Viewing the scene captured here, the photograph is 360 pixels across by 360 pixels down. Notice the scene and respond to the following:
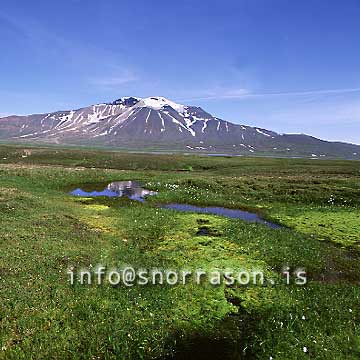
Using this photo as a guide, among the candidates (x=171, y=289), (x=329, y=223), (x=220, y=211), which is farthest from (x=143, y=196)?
(x=171, y=289)

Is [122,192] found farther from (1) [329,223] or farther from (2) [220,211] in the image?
(1) [329,223]

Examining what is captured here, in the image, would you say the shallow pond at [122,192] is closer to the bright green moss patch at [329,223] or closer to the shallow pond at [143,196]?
the shallow pond at [143,196]

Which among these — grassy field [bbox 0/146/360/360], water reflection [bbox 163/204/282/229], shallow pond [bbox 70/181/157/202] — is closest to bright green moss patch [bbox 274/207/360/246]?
grassy field [bbox 0/146/360/360]

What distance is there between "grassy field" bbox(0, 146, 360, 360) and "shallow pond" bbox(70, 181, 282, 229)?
2.19m

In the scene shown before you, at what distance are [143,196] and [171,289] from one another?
3193 cm

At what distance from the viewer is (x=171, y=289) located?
1858 cm

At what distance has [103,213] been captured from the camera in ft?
120

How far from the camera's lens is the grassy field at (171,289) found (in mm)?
14102

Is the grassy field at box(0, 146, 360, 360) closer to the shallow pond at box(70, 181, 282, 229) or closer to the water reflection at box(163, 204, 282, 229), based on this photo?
the water reflection at box(163, 204, 282, 229)

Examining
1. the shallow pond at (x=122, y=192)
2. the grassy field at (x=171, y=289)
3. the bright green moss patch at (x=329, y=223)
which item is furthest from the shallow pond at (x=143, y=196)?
the bright green moss patch at (x=329, y=223)

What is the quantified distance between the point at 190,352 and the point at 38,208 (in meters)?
25.3

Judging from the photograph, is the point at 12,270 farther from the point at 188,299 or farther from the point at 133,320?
the point at 188,299

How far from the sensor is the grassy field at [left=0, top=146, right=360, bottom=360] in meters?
14.1

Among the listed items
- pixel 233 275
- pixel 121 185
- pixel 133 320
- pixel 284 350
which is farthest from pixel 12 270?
pixel 121 185
